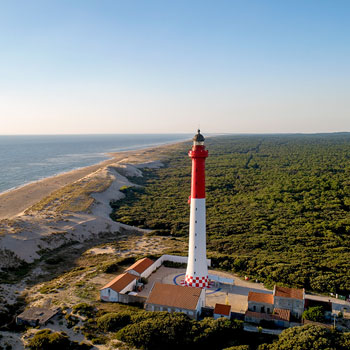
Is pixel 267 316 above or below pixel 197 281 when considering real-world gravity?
below

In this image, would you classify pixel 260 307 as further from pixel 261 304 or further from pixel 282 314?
pixel 282 314

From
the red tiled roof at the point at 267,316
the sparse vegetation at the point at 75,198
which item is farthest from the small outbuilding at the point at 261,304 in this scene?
the sparse vegetation at the point at 75,198

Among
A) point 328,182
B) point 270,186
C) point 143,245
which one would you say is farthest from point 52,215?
point 328,182

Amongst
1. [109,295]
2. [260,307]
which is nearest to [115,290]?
[109,295]

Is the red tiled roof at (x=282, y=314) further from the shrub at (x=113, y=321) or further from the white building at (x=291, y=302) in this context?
the shrub at (x=113, y=321)

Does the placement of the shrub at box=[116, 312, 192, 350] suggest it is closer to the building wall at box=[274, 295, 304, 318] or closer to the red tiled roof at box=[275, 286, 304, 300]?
the building wall at box=[274, 295, 304, 318]

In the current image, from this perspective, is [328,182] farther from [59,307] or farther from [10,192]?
[10,192]
